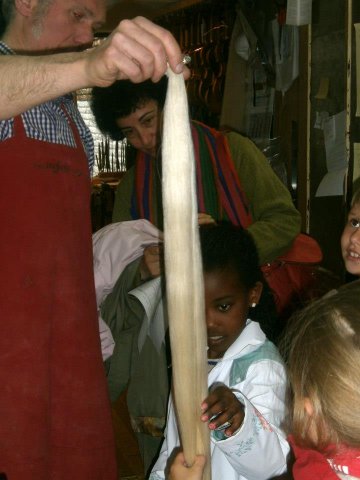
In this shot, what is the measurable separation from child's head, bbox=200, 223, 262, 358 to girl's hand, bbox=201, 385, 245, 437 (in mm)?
344

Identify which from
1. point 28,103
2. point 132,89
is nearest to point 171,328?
point 28,103

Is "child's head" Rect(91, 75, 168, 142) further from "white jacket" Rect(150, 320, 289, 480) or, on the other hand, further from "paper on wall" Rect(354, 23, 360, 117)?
"paper on wall" Rect(354, 23, 360, 117)

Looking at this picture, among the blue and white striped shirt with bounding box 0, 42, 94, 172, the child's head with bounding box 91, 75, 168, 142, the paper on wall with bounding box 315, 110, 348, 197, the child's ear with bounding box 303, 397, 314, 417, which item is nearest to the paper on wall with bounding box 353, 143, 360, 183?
the paper on wall with bounding box 315, 110, 348, 197

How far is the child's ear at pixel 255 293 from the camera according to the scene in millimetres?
1586

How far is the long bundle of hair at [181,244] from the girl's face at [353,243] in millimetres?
766

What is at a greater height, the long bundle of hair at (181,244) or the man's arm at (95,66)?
the man's arm at (95,66)

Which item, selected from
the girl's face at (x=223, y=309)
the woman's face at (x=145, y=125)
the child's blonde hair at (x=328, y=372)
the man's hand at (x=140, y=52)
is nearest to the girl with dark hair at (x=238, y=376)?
the girl's face at (x=223, y=309)

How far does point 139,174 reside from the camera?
189 centimetres

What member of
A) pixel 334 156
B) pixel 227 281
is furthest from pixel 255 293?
pixel 334 156

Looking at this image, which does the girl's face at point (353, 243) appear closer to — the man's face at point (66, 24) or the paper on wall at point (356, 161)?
the man's face at point (66, 24)

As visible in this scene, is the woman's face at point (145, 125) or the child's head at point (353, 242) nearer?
the child's head at point (353, 242)

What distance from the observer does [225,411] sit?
107 centimetres

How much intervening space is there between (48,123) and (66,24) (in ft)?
0.81

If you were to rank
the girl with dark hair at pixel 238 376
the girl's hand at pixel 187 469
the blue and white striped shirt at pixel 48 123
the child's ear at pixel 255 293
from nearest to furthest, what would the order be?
the girl's hand at pixel 187 469 → the girl with dark hair at pixel 238 376 → the blue and white striped shirt at pixel 48 123 → the child's ear at pixel 255 293
